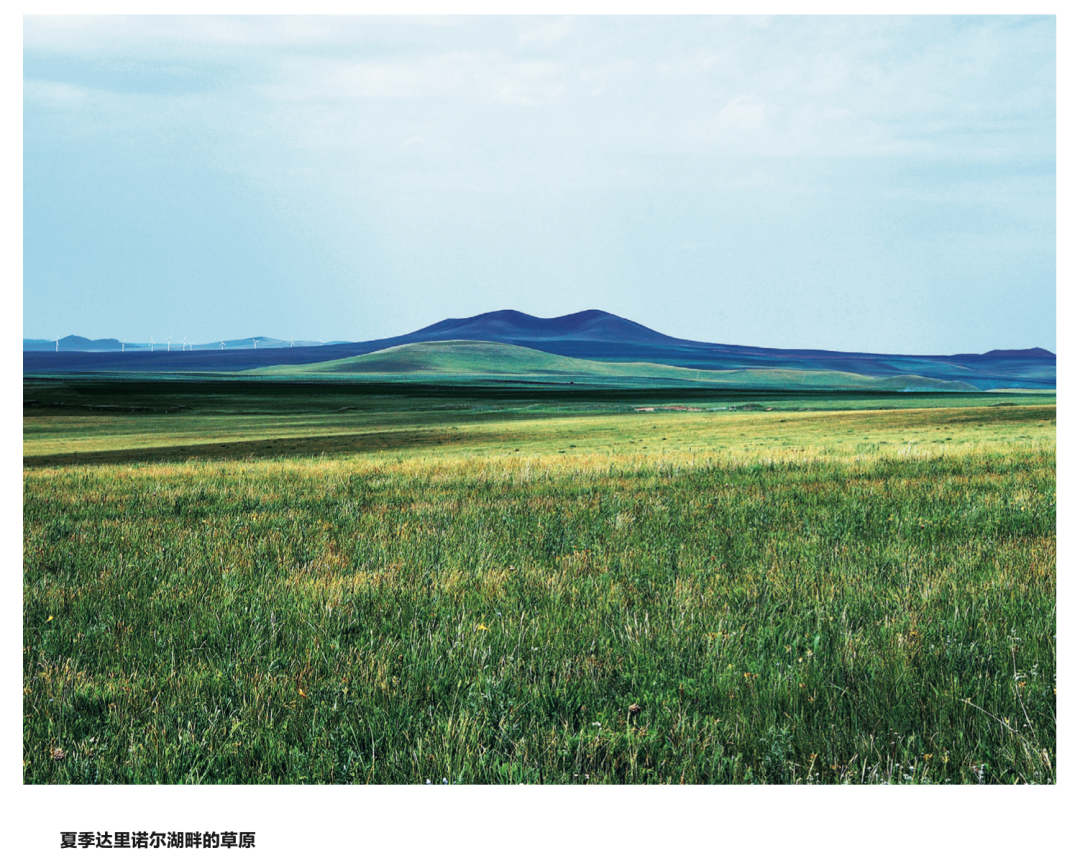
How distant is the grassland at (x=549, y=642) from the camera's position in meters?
4.07

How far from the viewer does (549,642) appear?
213 inches

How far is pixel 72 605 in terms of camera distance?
6.43 meters

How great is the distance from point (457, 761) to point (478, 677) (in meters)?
0.85

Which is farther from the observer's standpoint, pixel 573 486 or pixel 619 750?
pixel 573 486

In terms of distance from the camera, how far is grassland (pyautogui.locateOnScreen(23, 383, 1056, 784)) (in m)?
4.07

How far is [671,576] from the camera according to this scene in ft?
23.5
